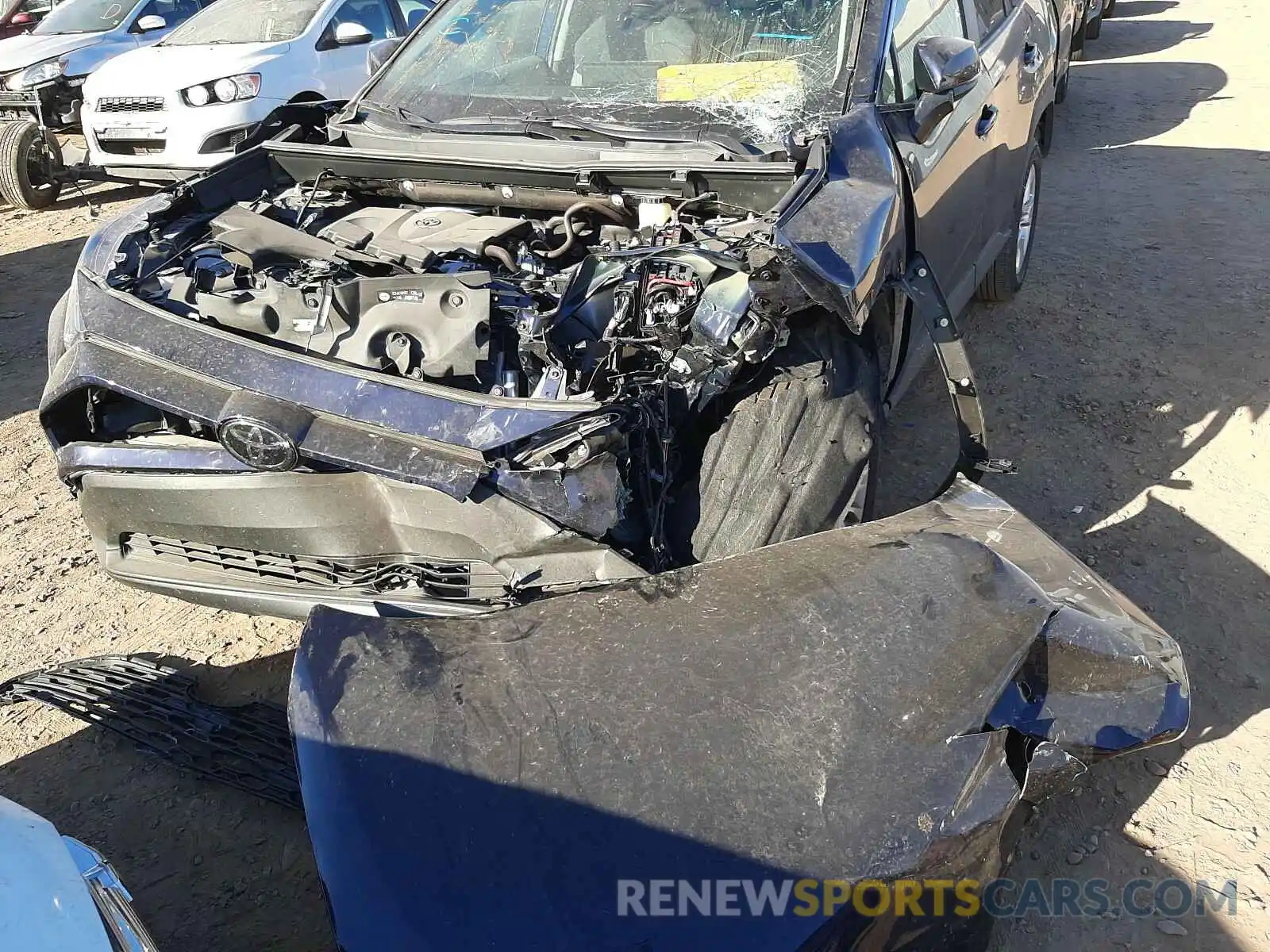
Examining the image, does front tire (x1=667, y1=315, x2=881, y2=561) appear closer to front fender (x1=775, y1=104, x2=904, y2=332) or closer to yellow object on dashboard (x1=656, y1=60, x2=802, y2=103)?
front fender (x1=775, y1=104, x2=904, y2=332)

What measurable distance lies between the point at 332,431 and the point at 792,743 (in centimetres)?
123

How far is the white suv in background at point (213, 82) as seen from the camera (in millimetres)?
6484

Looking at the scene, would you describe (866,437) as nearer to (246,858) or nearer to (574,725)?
(574,725)

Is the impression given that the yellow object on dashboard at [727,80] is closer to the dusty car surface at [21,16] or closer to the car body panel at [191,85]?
the car body panel at [191,85]

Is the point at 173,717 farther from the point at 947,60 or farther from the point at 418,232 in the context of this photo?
the point at 947,60

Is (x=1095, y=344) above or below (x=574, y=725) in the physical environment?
below

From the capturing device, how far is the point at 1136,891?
2105 millimetres

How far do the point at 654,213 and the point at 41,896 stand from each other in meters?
2.18

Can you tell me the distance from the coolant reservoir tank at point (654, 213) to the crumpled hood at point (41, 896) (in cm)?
204

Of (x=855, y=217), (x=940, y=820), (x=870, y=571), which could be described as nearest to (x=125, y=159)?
(x=855, y=217)

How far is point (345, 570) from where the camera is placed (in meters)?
2.33

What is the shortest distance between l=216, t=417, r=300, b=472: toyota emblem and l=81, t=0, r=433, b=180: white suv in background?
4.77 metres

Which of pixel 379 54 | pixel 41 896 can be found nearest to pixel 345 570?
pixel 41 896

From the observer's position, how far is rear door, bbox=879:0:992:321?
2.84m
